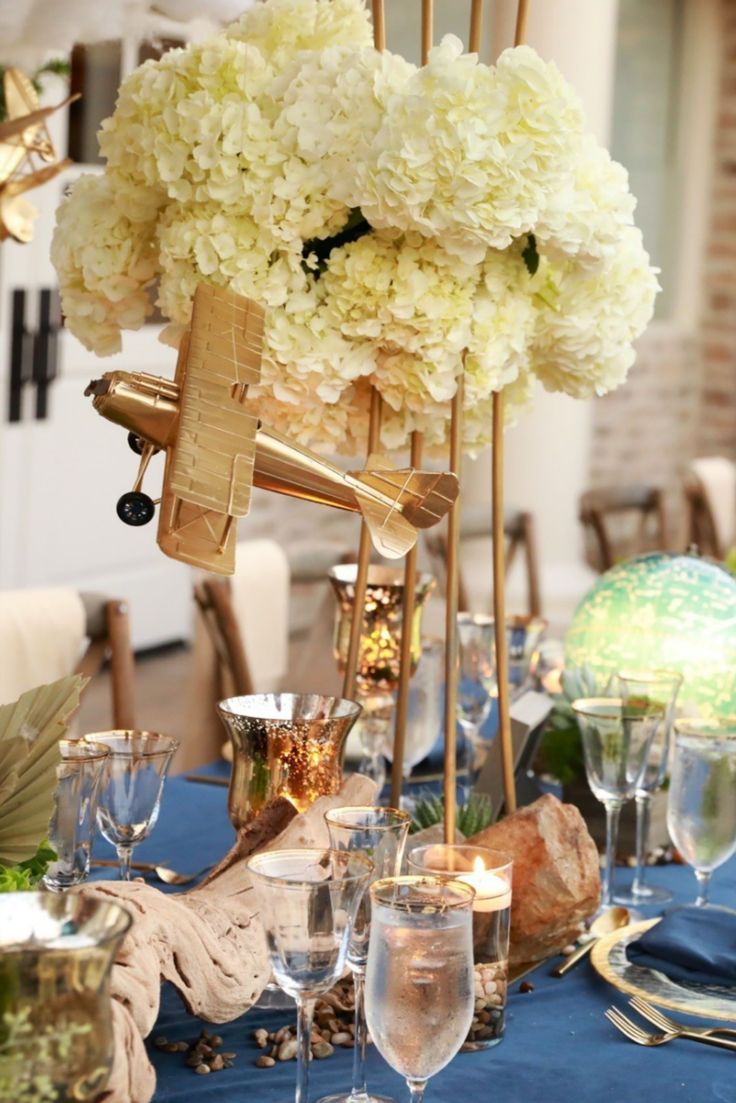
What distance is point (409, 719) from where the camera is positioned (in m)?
1.78

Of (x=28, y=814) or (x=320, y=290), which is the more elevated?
(x=320, y=290)

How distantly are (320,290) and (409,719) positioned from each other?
2.13 ft

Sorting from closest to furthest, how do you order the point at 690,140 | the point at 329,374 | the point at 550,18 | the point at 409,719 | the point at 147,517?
the point at 147,517
the point at 329,374
the point at 409,719
the point at 550,18
the point at 690,140

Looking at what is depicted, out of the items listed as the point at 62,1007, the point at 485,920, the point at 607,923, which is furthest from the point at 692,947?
the point at 62,1007

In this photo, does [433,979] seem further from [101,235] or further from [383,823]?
[101,235]

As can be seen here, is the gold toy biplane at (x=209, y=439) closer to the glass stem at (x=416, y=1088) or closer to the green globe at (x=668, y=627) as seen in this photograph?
the glass stem at (x=416, y=1088)

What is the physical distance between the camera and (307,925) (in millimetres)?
953

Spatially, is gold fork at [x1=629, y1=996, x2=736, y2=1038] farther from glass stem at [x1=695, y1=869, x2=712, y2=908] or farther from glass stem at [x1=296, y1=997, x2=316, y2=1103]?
glass stem at [x1=296, y1=997, x2=316, y2=1103]

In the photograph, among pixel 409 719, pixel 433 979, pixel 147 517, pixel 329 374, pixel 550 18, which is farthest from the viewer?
pixel 550 18

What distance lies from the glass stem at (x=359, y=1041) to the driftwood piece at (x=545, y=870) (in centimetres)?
30

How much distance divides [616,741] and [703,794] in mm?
102

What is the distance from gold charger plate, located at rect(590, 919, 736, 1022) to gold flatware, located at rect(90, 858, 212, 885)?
422mm

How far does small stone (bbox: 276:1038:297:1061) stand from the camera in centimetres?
117

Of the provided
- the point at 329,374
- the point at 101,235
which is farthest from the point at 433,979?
the point at 101,235
